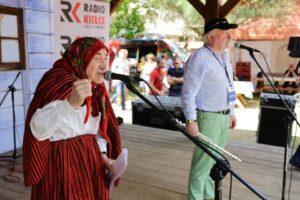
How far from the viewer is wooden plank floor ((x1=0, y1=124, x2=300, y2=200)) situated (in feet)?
8.72

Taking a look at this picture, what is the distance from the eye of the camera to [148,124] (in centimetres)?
523

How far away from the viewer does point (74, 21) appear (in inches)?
159

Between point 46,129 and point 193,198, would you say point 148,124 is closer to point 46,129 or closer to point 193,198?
point 193,198

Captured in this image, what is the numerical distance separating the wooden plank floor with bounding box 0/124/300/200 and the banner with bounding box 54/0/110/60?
145 centimetres

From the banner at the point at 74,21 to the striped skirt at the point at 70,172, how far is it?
2912 mm

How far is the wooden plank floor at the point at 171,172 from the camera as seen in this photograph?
A: 2.66m

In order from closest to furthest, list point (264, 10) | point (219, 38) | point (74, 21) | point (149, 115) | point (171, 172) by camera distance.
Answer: point (219, 38), point (171, 172), point (74, 21), point (149, 115), point (264, 10)

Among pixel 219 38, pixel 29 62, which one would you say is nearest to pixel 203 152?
pixel 219 38

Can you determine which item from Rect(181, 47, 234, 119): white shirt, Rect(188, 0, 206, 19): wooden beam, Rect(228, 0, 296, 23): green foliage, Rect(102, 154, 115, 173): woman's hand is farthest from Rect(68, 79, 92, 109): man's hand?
Rect(228, 0, 296, 23): green foliage

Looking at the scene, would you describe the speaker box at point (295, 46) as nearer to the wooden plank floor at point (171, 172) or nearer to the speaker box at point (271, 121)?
the wooden plank floor at point (171, 172)

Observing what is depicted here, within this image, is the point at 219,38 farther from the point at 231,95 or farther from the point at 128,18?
the point at 128,18

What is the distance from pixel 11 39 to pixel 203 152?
2459 mm

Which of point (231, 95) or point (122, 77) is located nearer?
point (122, 77)

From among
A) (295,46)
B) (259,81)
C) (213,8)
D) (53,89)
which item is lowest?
(259,81)
